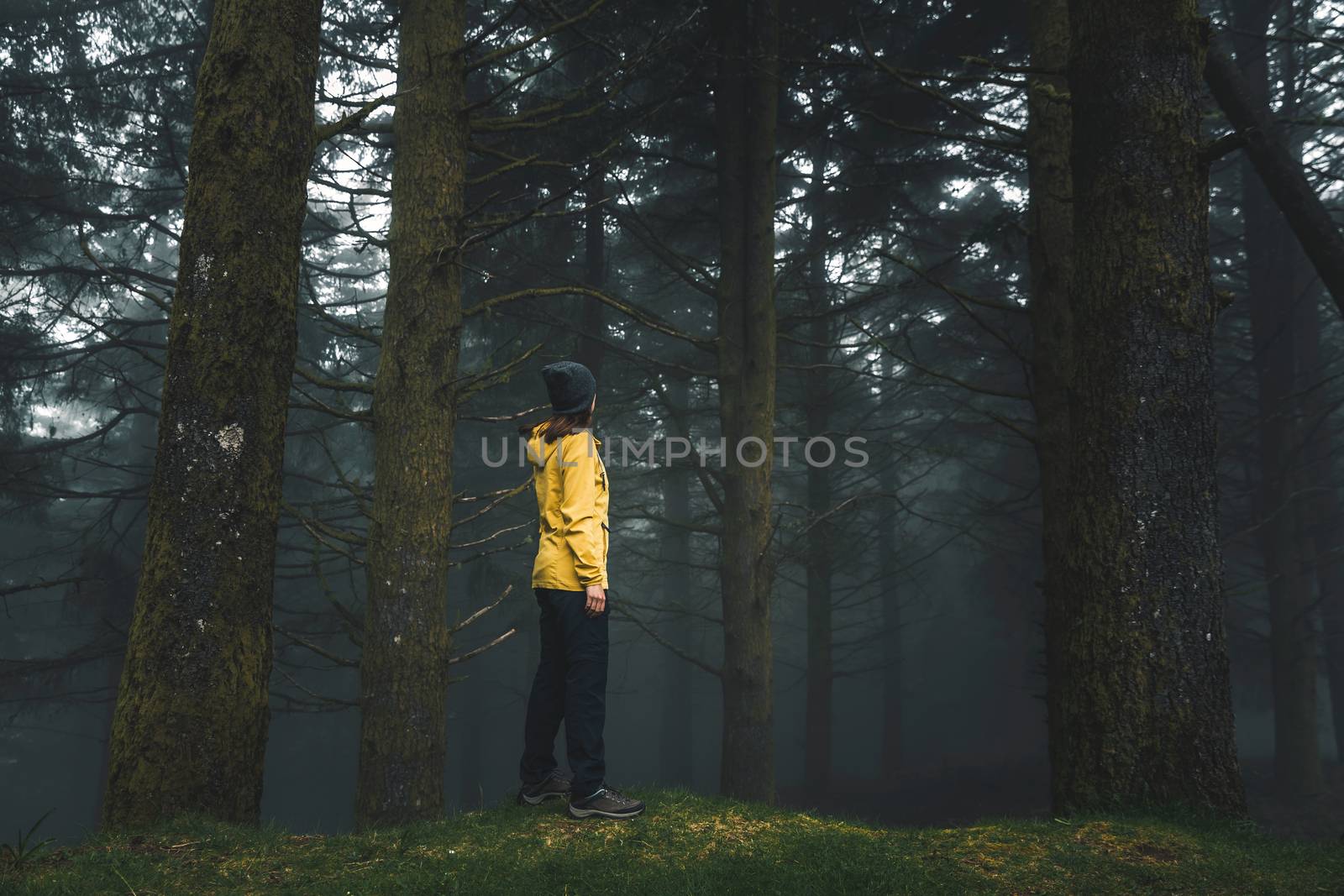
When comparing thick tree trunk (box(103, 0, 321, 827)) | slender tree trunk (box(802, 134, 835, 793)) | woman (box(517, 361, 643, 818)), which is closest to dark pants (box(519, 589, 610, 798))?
woman (box(517, 361, 643, 818))

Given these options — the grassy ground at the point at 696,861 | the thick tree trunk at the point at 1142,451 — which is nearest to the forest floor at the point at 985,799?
the thick tree trunk at the point at 1142,451

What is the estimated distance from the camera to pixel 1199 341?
427 centimetres

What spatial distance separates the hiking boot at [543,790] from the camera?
4605mm

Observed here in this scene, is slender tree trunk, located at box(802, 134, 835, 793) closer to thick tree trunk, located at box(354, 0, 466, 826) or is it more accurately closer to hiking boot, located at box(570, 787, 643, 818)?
thick tree trunk, located at box(354, 0, 466, 826)

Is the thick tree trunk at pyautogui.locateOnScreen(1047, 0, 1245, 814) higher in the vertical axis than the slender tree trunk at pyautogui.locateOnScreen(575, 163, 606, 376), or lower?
lower

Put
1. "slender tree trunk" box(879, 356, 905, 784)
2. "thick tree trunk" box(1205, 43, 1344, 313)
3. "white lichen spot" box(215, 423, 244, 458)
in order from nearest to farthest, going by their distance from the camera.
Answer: "white lichen spot" box(215, 423, 244, 458) < "thick tree trunk" box(1205, 43, 1344, 313) < "slender tree trunk" box(879, 356, 905, 784)

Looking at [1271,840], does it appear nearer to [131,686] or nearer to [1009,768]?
[131,686]

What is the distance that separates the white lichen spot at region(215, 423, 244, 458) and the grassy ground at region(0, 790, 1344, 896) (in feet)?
5.42

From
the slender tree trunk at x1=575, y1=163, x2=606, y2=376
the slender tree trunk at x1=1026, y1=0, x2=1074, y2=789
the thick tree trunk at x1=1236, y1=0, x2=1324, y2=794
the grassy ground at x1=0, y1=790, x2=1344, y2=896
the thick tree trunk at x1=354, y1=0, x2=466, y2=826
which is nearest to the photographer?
the grassy ground at x1=0, y1=790, x2=1344, y2=896

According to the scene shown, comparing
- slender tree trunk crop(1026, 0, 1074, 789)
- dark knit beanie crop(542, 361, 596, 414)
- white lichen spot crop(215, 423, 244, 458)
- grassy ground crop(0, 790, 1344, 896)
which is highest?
slender tree trunk crop(1026, 0, 1074, 789)

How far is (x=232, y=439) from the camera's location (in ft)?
12.8

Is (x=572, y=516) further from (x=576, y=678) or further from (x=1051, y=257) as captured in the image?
(x=1051, y=257)

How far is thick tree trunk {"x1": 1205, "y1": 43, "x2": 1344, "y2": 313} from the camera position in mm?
6547

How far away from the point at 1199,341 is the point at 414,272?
4.76 meters
